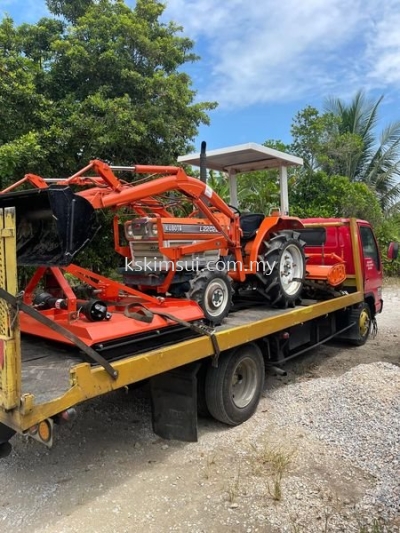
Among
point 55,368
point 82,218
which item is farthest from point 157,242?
point 55,368

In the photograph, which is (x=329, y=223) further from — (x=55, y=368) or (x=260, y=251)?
(x=55, y=368)

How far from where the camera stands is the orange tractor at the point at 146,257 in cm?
340

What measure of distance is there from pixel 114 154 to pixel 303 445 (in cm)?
670

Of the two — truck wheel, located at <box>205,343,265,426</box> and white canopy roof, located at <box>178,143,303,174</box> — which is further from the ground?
white canopy roof, located at <box>178,143,303,174</box>

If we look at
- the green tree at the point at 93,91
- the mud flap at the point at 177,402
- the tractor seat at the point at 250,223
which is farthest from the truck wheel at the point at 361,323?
the green tree at the point at 93,91

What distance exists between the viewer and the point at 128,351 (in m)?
3.50

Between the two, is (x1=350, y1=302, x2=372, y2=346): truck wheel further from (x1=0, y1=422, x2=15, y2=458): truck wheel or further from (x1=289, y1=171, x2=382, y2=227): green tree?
(x1=289, y1=171, x2=382, y2=227): green tree

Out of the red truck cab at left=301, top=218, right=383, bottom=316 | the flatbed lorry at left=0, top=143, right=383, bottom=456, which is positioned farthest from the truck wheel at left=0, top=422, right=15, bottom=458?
the red truck cab at left=301, top=218, right=383, bottom=316

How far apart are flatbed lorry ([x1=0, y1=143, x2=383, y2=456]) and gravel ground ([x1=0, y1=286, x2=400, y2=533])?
0.36 meters

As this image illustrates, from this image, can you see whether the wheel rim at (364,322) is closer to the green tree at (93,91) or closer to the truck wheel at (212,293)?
the truck wheel at (212,293)

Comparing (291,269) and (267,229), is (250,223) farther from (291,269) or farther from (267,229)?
(291,269)

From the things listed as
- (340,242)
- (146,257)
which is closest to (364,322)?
(340,242)

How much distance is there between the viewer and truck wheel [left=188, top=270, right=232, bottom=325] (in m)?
4.30

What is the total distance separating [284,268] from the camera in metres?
5.68
